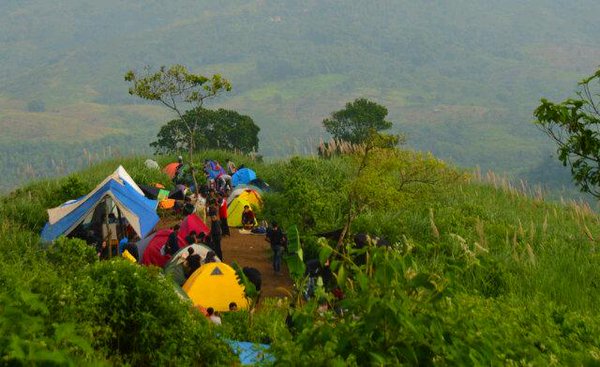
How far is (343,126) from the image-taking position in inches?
1705

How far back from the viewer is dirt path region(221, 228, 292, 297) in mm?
13000

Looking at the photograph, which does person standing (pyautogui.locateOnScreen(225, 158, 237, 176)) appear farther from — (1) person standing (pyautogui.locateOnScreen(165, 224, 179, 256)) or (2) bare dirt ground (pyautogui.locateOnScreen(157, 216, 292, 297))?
(1) person standing (pyautogui.locateOnScreen(165, 224, 179, 256))

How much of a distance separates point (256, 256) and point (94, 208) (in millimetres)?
3821

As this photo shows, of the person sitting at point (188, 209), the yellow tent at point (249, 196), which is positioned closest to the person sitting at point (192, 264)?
the person sitting at point (188, 209)

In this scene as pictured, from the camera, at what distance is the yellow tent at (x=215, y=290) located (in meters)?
11.3

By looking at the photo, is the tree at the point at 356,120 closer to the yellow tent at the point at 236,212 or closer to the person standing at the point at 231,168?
the person standing at the point at 231,168

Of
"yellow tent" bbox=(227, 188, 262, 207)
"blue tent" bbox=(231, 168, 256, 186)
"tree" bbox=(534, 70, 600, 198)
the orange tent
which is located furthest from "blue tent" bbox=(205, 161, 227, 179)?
"tree" bbox=(534, 70, 600, 198)

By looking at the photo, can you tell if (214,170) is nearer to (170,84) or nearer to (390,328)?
(170,84)

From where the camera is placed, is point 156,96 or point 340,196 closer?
point 340,196

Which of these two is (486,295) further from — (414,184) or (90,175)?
(90,175)

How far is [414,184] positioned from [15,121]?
616 feet

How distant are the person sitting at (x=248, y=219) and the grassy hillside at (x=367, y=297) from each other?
29.1 inches

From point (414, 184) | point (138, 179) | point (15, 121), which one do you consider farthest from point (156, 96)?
point (15, 121)

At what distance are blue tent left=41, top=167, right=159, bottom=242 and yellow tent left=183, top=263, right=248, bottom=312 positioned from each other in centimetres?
440
